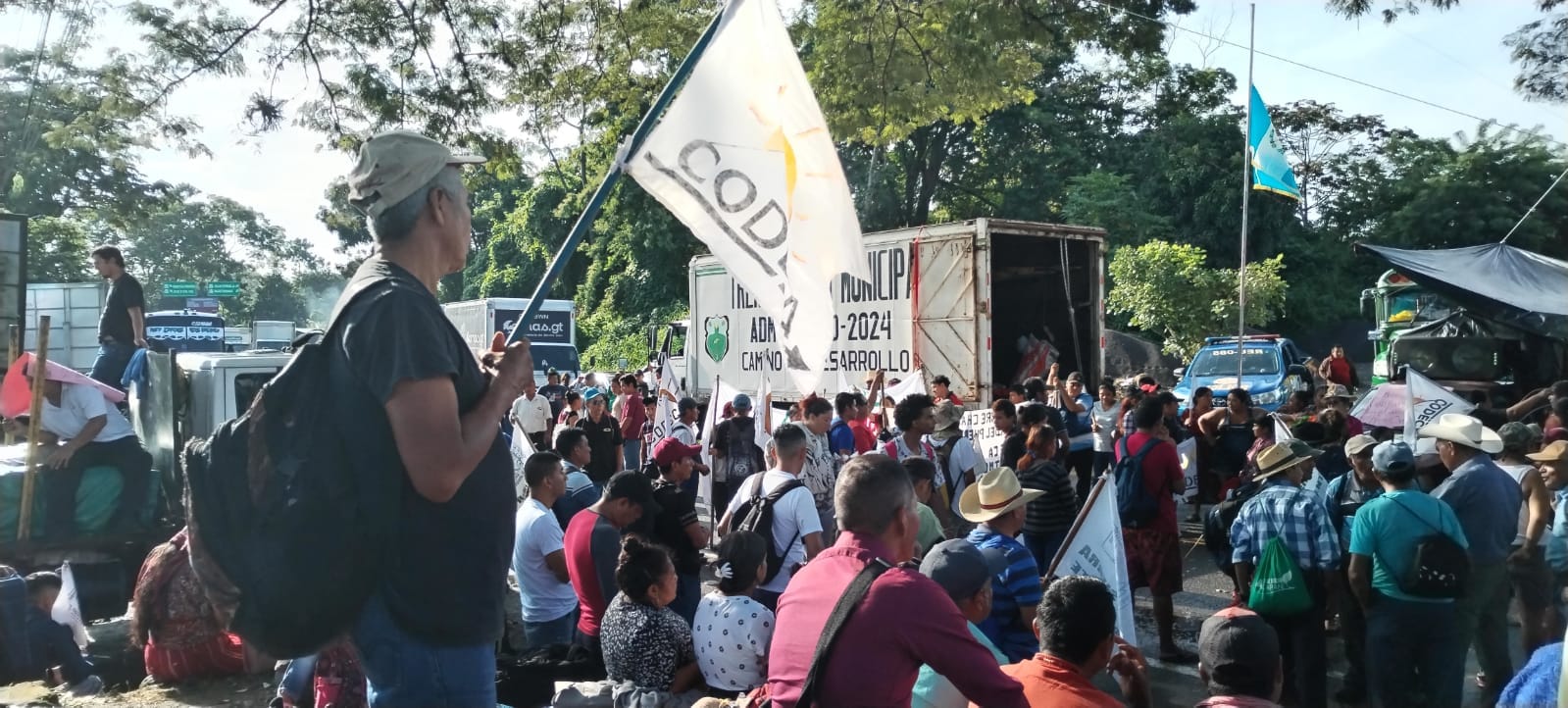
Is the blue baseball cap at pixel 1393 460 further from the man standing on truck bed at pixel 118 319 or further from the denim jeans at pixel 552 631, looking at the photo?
the man standing on truck bed at pixel 118 319

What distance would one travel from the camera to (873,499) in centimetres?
312

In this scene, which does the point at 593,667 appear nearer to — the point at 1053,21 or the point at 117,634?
the point at 117,634

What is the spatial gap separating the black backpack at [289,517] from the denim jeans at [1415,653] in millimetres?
4965

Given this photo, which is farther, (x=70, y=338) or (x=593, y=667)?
(x=70, y=338)

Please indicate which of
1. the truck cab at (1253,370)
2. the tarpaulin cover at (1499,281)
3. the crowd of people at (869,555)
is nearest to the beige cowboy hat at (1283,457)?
the crowd of people at (869,555)

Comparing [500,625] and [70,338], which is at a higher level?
[70,338]

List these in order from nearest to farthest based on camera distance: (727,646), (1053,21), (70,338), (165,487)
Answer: (727,646) → (1053,21) → (165,487) → (70,338)

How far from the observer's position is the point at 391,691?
83.2 inches

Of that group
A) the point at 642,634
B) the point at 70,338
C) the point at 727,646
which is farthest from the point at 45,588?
the point at 70,338

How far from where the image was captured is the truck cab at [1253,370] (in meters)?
19.6

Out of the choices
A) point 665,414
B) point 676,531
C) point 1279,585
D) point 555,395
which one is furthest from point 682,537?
point 555,395

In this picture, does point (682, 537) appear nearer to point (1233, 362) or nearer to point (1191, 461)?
point (1191, 461)

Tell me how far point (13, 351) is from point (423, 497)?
9.09 m

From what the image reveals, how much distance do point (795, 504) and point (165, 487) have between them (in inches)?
224
